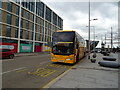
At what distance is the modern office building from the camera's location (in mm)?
29906

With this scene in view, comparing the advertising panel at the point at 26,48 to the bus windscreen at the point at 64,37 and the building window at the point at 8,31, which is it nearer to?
the building window at the point at 8,31

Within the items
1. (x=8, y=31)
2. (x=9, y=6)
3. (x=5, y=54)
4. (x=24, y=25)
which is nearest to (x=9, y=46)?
(x=8, y=31)

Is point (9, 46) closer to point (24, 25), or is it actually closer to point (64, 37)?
point (24, 25)

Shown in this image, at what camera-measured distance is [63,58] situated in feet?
35.8

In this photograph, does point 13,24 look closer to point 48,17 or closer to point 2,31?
point 2,31

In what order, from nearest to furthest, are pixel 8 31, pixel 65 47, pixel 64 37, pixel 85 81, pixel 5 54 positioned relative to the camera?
pixel 85 81 < pixel 65 47 < pixel 64 37 < pixel 5 54 < pixel 8 31

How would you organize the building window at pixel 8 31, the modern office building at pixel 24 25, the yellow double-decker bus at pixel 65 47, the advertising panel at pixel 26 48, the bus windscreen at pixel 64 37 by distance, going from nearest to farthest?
the yellow double-decker bus at pixel 65 47 < the bus windscreen at pixel 64 37 < the modern office building at pixel 24 25 < the building window at pixel 8 31 < the advertising panel at pixel 26 48

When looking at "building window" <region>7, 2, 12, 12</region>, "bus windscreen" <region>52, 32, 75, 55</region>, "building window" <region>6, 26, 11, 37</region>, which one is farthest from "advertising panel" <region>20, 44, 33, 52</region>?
"bus windscreen" <region>52, 32, 75, 55</region>

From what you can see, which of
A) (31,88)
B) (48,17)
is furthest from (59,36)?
(48,17)

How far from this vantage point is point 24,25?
37.4 m

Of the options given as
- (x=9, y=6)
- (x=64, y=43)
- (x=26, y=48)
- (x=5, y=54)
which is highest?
(x=9, y=6)

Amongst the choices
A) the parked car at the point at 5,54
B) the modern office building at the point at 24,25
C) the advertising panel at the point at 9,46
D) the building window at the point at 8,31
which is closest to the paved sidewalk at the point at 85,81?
the parked car at the point at 5,54

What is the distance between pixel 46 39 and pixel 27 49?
16.1 m

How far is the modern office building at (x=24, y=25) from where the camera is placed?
29906 mm
